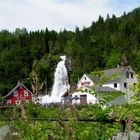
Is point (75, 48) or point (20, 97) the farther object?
point (75, 48)

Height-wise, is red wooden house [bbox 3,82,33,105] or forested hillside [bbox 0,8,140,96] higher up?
forested hillside [bbox 0,8,140,96]

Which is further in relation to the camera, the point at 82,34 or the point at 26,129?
the point at 82,34

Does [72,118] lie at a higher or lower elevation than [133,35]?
lower

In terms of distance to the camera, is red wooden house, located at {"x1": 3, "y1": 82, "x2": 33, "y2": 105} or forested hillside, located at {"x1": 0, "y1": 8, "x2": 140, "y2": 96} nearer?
red wooden house, located at {"x1": 3, "y1": 82, "x2": 33, "y2": 105}

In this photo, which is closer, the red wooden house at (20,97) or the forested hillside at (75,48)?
the red wooden house at (20,97)

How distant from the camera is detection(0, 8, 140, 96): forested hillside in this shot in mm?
110000

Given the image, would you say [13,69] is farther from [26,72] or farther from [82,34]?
[82,34]

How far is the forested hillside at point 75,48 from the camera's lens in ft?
361

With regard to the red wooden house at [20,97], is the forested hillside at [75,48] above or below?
above

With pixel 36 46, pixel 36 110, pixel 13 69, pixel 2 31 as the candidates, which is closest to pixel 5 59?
pixel 13 69

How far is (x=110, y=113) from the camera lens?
167 inches

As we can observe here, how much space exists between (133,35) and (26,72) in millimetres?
27591

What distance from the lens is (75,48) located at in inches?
5027

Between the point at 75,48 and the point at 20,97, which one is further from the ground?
the point at 75,48
